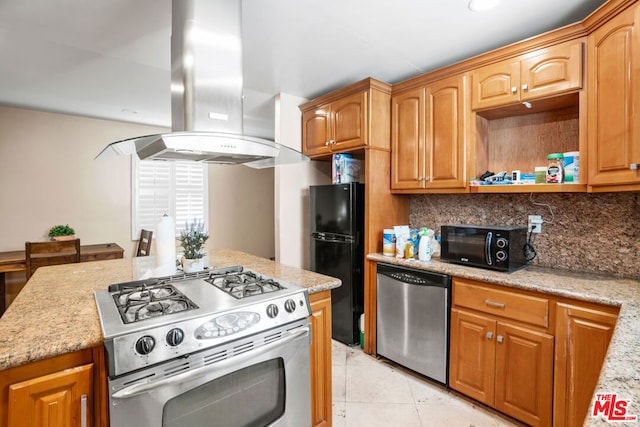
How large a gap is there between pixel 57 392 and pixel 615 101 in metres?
2.69

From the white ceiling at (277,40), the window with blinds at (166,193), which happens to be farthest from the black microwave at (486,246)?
the window with blinds at (166,193)

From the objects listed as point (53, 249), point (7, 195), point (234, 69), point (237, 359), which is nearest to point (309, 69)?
point (234, 69)

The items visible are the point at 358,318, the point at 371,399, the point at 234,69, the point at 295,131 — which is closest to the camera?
the point at 234,69

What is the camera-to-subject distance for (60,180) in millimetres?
3895

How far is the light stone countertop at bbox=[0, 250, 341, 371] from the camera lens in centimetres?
100

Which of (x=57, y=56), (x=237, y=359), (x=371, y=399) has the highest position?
(x=57, y=56)

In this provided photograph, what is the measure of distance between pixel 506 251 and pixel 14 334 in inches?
94.6

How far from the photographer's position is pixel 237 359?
124 centimetres

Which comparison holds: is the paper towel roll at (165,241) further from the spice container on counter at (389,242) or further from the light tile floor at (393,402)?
the spice container on counter at (389,242)

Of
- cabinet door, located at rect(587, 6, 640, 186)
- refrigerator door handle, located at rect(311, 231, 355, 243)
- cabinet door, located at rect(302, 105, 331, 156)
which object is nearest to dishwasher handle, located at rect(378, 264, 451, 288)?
refrigerator door handle, located at rect(311, 231, 355, 243)

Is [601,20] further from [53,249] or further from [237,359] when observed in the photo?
[53,249]

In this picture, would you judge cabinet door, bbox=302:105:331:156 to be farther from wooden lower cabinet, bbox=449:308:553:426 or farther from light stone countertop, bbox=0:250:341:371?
wooden lower cabinet, bbox=449:308:553:426

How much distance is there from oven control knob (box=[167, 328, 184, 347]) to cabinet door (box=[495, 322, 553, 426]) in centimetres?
180

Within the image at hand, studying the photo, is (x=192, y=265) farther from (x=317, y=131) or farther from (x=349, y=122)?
(x=317, y=131)
